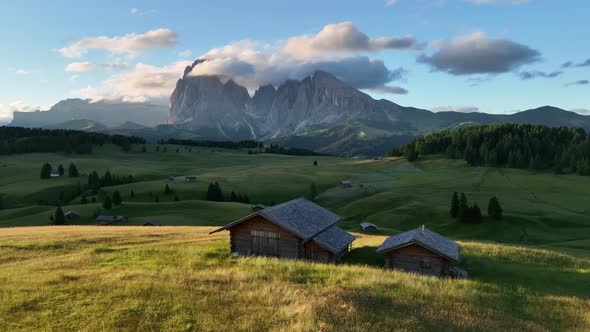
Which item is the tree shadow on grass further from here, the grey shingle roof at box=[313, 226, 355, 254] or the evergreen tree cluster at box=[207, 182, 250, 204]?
the evergreen tree cluster at box=[207, 182, 250, 204]

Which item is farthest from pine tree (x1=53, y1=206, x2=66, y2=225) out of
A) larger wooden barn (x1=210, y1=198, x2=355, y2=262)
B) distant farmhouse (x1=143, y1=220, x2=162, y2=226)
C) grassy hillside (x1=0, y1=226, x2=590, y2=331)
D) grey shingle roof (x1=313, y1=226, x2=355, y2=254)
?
grey shingle roof (x1=313, y1=226, x2=355, y2=254)

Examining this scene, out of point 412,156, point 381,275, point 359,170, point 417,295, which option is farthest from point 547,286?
point 412,156

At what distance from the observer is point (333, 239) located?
42.2 metres

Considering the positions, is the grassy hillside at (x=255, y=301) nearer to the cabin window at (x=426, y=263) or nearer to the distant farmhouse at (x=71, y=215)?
the cabin window at (x=426, y=263)

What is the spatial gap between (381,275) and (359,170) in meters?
155

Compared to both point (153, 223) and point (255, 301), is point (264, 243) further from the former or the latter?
point (153, 223)

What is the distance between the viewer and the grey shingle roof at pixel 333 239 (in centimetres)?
3944

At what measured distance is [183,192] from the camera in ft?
430

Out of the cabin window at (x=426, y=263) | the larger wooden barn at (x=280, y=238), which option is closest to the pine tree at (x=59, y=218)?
the larger wooden barn at (x=280, y=238)

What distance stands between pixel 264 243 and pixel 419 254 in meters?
14.8

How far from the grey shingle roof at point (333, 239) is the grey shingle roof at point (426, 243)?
4.04 metres

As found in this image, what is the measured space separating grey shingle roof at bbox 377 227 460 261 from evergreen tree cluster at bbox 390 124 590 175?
13342 centimetres

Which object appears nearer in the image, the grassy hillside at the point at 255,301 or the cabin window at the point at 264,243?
the grassy hillside at the point at 255,301

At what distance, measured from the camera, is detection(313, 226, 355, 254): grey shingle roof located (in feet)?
129
